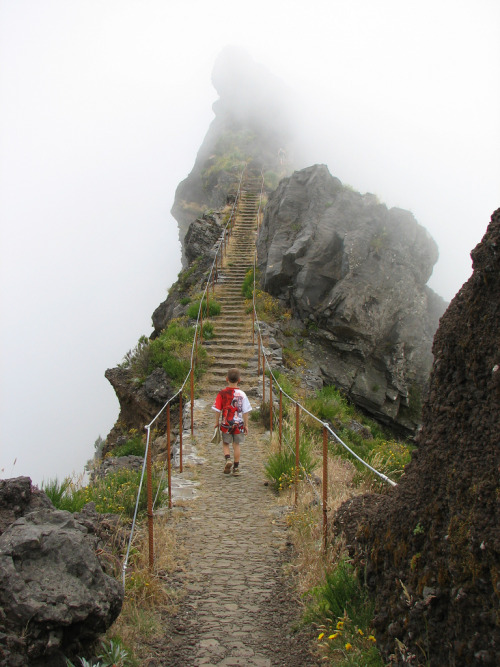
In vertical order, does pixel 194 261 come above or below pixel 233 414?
above

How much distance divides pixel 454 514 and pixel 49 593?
7.15 feet

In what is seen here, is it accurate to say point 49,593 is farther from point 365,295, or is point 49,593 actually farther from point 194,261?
point 194,261

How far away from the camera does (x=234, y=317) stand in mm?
18000

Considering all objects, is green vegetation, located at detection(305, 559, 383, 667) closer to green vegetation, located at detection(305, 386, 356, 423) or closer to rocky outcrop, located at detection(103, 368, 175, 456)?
green vegetation, located at detection(305, 386, 356, 423)

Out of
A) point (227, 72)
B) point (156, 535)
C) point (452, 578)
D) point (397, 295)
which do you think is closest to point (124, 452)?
point (156, 535)

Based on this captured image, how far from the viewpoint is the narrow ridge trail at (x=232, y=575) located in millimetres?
3514

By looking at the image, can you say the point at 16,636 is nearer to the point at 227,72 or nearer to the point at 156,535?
the point at 156,535

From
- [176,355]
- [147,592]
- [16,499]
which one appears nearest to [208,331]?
[176,355]

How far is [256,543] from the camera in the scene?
543cm

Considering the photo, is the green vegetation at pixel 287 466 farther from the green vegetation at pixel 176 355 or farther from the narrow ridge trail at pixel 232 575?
the green vegetation at pixel 176 355

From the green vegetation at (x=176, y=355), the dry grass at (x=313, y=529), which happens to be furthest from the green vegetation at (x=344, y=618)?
the green vegetation at (x=176, y=355)

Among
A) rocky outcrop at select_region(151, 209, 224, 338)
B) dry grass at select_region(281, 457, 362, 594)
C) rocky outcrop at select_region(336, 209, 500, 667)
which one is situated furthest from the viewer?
rocky outcrop at select_region(151, 209, 224, 338)

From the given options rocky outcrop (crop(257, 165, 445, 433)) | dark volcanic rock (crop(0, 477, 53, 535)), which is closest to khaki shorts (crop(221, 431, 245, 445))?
dark volcanic rock (crop(0, 477, 53, 535))

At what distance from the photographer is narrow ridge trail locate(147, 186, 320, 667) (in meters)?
3.51
